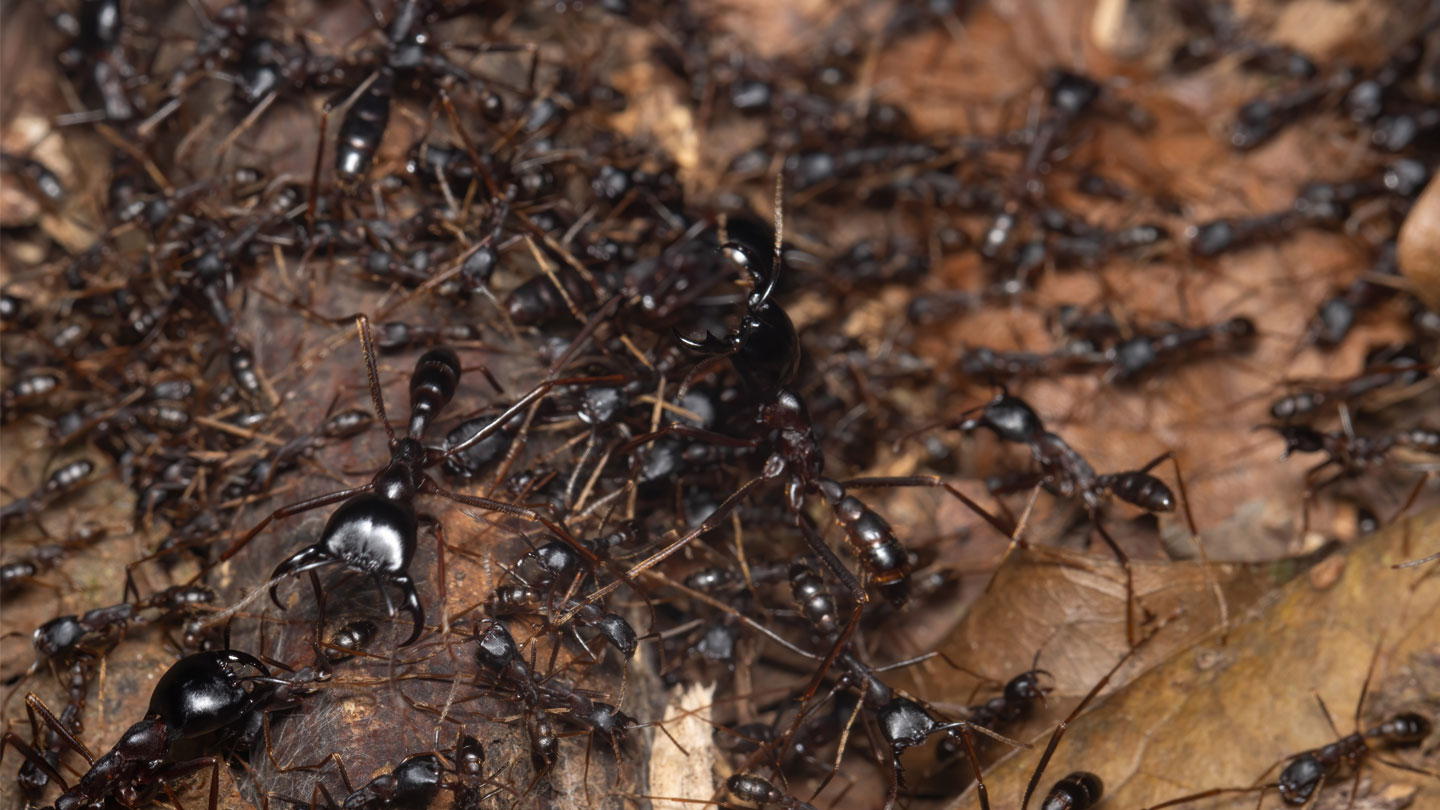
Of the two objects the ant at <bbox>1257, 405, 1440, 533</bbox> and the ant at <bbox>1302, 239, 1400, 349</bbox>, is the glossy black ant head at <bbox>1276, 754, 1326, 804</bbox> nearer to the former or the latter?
the ant at <bbox>1257, 405, 1440, 533</bbox>

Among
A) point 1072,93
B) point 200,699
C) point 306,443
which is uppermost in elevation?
point 1072,93

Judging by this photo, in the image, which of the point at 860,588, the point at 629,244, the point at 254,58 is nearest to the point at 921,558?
the point at 860,588

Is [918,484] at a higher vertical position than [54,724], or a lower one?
higher

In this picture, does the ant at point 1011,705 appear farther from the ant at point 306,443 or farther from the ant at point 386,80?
the ant at point 386,80

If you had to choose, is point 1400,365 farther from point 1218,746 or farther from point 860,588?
point 860,588

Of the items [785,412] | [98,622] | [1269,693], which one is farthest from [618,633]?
[1269,693]

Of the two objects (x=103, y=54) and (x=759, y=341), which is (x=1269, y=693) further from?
(x=103, y=54)

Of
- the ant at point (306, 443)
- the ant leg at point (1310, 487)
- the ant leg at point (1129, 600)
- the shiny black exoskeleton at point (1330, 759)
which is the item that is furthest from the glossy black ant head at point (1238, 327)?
the ant at point (306, 443)
